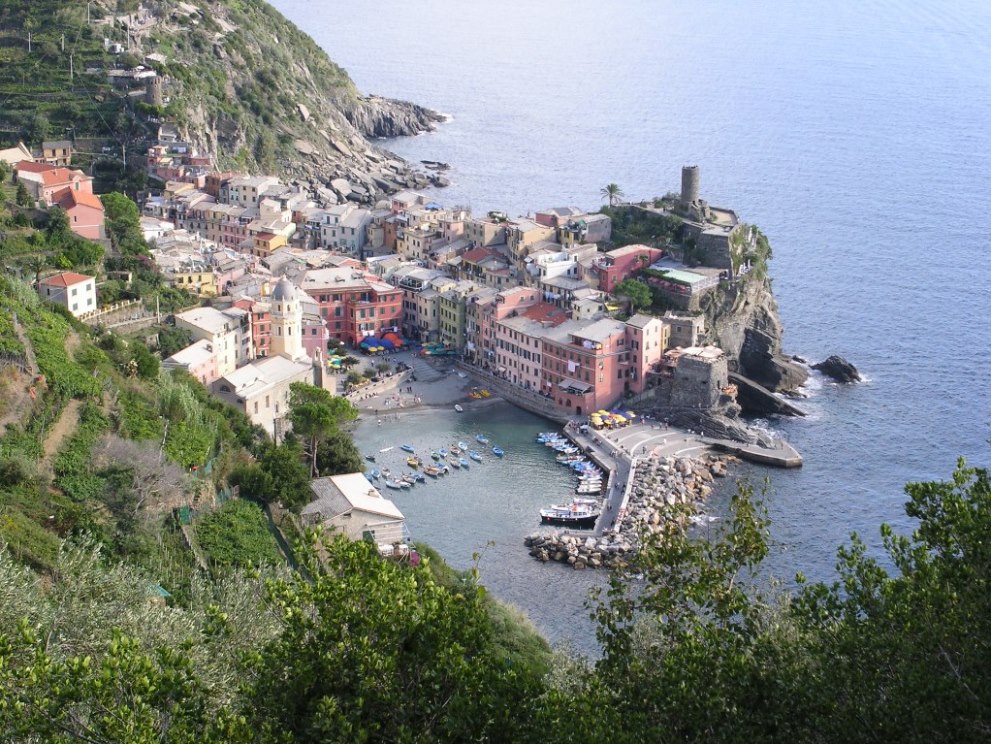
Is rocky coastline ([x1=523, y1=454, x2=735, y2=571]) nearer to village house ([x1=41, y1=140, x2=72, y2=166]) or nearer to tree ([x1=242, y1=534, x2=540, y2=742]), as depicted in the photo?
tree ([x1=242, y1=534, x2=540, y2=742])

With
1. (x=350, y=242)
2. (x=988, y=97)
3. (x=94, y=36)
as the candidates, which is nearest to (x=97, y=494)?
(x=350, y=242)

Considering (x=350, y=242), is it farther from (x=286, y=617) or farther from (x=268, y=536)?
(x=286, y=617)

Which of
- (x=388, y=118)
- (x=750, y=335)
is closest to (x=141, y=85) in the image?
(x=388, y=118)

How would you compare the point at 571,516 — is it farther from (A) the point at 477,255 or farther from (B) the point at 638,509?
(A) the point at 477,255

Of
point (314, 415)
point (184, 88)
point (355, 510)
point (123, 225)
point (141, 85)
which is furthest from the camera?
point (184, 88)

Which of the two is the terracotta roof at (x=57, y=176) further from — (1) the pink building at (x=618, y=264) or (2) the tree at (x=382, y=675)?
(2) the tree at (x=382, y=675)
